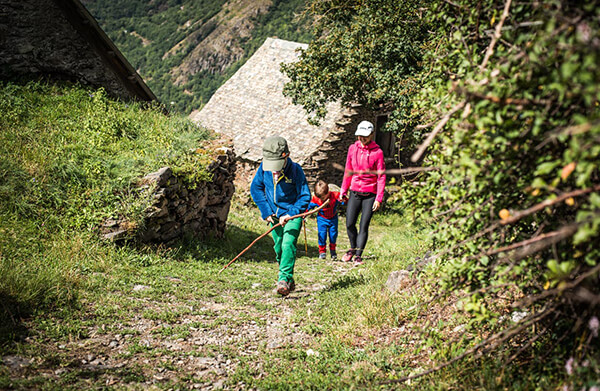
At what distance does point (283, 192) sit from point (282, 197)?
72mm

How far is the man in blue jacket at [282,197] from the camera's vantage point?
5.05 m

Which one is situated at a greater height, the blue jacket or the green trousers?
the blue jacket

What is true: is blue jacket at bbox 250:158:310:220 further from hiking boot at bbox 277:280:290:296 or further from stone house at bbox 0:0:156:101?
stone house at bbox 0:0:156:101

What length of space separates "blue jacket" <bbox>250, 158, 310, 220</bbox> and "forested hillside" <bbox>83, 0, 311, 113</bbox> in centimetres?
4717

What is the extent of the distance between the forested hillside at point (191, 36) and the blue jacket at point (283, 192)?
155ft

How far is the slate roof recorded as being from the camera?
53.5ft

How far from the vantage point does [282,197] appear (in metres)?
5.26

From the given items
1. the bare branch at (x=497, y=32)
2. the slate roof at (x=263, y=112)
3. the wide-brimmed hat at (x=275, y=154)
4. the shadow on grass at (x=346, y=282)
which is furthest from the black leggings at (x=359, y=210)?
the slate roof at (x=263, y=112)

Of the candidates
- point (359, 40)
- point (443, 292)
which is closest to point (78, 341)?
point (443, 292)

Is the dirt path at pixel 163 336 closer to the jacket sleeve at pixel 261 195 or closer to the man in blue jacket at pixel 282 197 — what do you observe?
the man in blue jacket at pixel 282 197

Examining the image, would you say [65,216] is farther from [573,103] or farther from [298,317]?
[573,103]

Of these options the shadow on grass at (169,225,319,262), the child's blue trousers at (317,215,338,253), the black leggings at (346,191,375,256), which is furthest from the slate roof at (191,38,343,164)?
the black leggings at (346,191,375,256)

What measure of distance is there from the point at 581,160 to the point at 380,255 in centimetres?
568

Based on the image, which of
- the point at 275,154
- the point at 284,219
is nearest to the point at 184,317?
the point at 284,219
